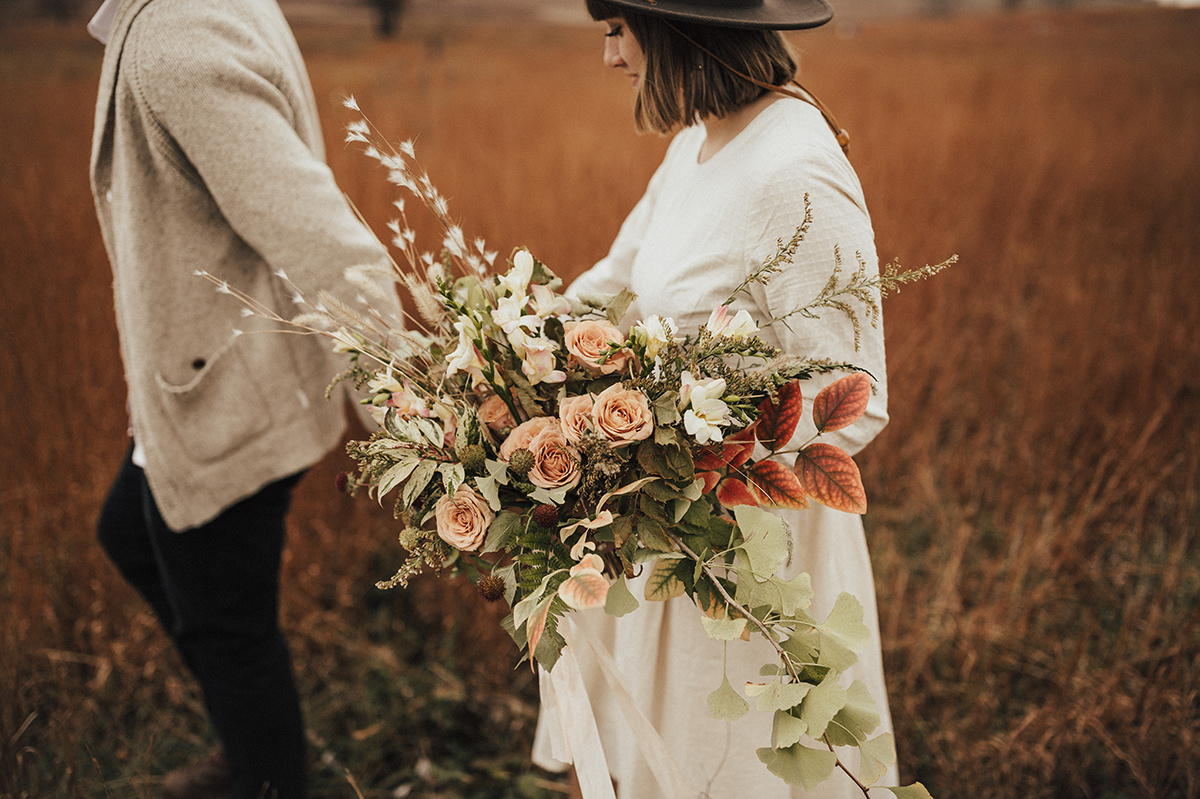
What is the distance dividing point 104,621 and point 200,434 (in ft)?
3.56

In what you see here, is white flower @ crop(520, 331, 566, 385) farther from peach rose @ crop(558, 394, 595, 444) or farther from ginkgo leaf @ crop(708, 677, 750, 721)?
ginkgo leaf @ crop(708, 677, 750, 721)

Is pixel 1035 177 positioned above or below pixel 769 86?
below

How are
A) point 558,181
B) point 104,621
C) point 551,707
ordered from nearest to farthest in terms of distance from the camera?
point 551,707, point 104,621, point 558,181

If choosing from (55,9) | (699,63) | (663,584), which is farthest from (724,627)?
(55,9)

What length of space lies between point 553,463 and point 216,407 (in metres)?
0.74

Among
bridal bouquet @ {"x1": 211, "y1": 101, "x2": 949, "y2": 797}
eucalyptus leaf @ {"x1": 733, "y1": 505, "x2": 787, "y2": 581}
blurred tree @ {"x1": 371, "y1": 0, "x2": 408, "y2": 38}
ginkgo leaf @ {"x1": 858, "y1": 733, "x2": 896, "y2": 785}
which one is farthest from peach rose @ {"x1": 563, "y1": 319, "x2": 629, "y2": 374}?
blurred tree @ {"x1": 371, "y1": 0, "x2": 408, "y2": 38}

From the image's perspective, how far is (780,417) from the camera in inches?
31.2

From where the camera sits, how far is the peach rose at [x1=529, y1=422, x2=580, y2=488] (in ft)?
2.39

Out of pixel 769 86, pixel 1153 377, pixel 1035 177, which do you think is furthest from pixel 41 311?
pixel 1035 177

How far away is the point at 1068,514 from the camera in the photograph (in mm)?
2436

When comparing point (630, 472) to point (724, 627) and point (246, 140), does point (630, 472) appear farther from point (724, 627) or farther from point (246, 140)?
point (246, 140)

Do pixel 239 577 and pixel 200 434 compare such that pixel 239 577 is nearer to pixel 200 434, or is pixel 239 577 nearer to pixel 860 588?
pixel 200 434

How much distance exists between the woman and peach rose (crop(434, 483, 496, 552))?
0.27 m

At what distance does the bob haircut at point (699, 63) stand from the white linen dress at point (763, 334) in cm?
6
